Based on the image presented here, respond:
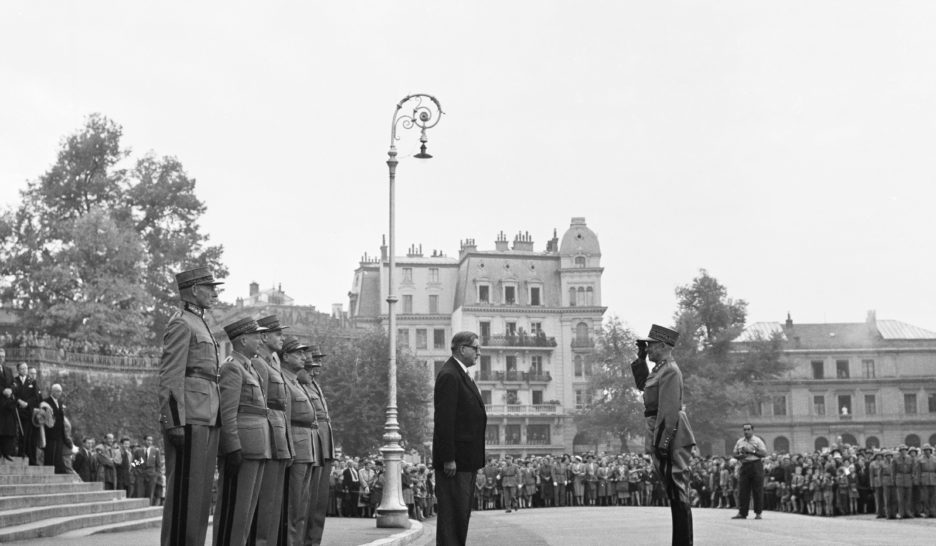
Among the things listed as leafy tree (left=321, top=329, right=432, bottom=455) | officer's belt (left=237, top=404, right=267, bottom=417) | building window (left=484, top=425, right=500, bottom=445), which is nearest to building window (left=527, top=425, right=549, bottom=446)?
building window (left=484, top=425, right=500, bottom=445)

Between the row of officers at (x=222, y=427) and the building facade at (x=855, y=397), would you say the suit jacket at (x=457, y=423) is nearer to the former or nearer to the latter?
the row of officers at (x=222, y=427)

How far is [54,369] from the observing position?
157 feet

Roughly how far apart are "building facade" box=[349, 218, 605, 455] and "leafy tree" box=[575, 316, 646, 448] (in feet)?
38.8

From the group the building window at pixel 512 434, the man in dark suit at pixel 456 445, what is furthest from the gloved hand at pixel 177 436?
the building window at pixel 512 434

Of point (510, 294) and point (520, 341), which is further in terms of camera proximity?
point (510, 294)

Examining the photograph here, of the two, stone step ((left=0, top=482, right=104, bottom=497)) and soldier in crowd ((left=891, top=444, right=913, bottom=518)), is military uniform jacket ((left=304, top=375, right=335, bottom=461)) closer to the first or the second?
stone step ((left=0, top=482, right=104, bottom=497))

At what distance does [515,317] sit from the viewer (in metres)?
98.1

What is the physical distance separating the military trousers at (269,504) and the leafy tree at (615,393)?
215 feet

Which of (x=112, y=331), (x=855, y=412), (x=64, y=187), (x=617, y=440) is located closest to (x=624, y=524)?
(x=112, y=331)

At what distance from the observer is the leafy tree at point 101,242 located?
53406 mm

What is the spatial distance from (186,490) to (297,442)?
11.5 feet

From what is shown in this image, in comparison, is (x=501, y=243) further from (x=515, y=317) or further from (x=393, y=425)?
(x=393, y=425)

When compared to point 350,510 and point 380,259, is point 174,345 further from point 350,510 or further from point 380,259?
point 380,259

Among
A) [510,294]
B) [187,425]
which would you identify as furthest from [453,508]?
[510,294]
